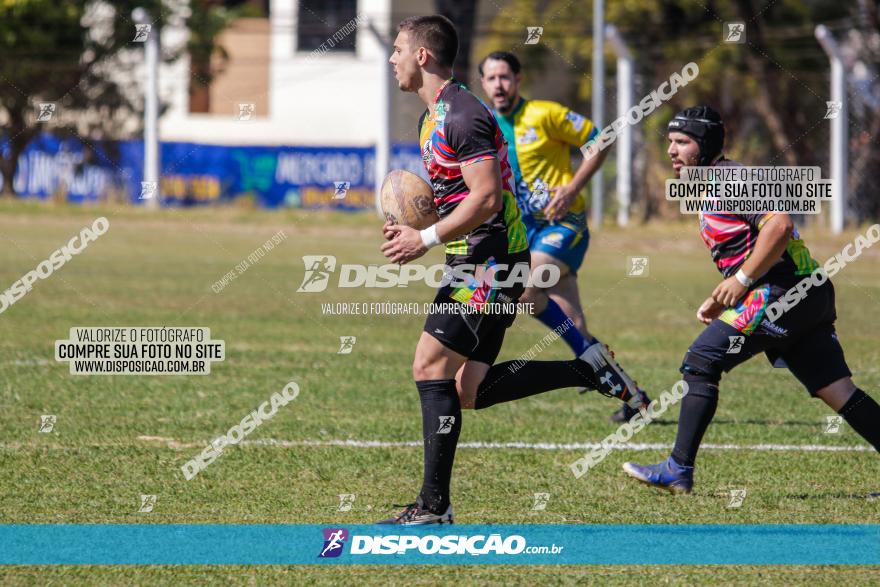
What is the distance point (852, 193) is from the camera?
2562 centimetres

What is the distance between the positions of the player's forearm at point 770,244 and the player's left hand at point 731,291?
0.37ft

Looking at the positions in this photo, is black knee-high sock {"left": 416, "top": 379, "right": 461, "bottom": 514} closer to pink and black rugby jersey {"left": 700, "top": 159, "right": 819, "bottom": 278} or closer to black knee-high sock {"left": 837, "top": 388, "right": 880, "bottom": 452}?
pink and black rugby jersey {"left": 700, "top": 159, "right": 819, "bottom": 278}

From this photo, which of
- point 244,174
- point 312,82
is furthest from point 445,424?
point 312,82

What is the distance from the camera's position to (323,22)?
40969 mm

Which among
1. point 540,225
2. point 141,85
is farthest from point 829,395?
point 141,85

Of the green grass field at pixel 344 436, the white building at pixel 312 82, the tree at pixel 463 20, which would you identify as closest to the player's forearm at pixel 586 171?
the green grass field at pixel 344 436

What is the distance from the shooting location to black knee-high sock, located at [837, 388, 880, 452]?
6691 millimetres

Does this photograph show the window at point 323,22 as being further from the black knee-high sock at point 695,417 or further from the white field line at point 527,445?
the black knee-high sock at point 695,417

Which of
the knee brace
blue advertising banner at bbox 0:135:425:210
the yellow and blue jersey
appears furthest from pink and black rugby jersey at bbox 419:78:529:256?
blue advertising banner at bbox 0:135:425:210

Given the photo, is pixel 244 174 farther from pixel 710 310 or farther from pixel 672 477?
pixel 672 477

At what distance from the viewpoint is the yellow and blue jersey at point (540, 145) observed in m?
9.74

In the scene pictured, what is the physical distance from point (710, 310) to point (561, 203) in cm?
276

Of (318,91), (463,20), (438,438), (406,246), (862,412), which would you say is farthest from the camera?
(318,91)

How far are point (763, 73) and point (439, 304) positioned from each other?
1002 inches
